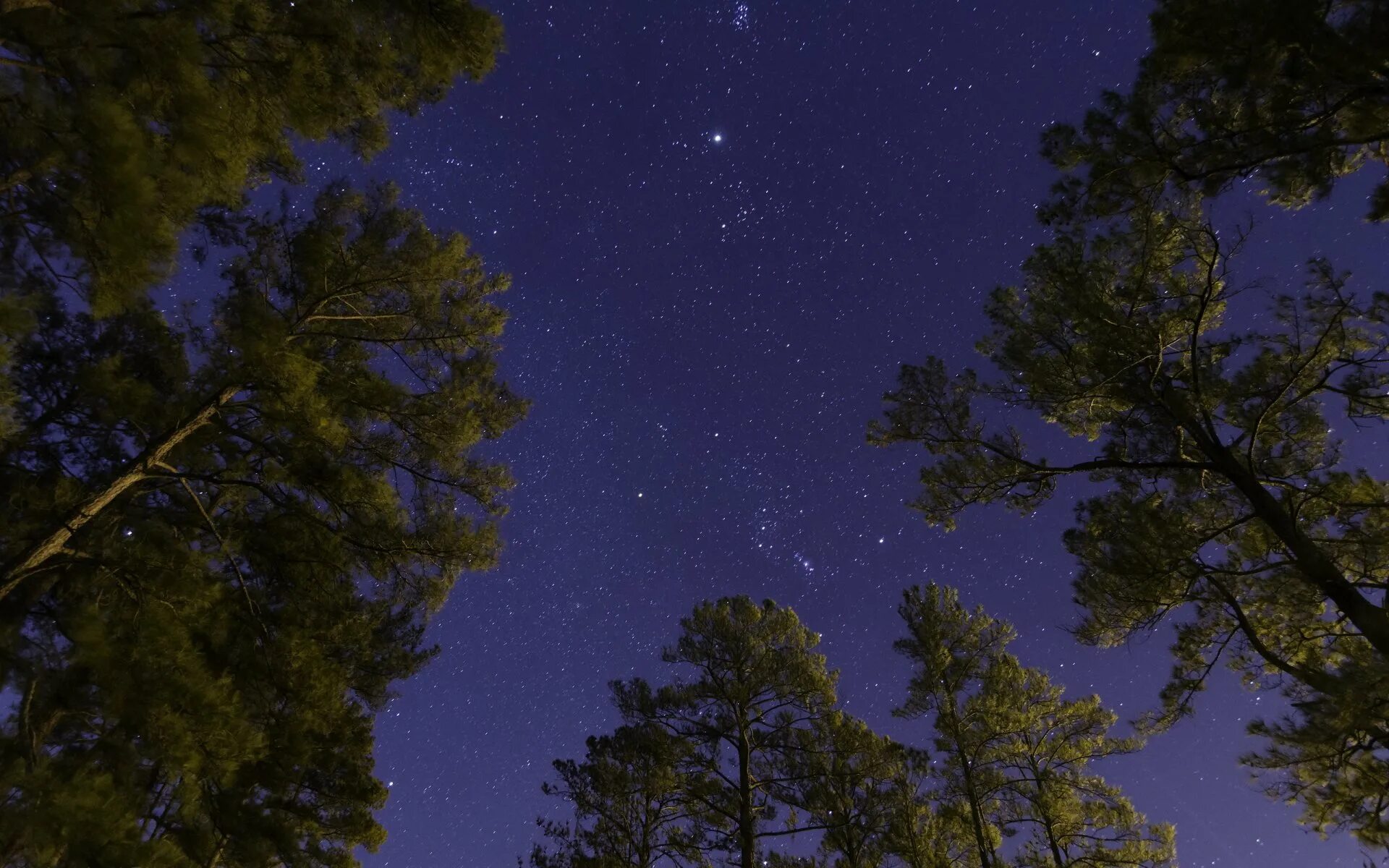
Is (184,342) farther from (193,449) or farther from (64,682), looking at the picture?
(64,682)

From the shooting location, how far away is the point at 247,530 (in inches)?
311

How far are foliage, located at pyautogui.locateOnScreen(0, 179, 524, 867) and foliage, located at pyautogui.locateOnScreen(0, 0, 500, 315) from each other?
626mm

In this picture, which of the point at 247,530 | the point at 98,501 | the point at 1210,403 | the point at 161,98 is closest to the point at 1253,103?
the point at 1210,403

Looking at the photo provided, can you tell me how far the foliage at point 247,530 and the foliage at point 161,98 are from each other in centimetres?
63

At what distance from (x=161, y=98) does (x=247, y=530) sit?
505 centimetres

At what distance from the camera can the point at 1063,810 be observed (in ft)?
39.9

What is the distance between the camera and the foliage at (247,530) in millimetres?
4750

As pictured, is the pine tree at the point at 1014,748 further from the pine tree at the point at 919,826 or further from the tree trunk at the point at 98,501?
the tree trunk at the point at 98,501

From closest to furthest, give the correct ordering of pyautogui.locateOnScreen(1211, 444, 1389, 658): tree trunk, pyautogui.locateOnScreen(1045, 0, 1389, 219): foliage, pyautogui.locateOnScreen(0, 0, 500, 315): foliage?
pyautogui.locateOnScreen(0, 0, 500, 315): foliage < pyautogui.locateOnScreen(1045, 0, 1389, 219): foliage < pyautogui.locateOnScreen(1211, 444, 1389, 658): tree trunk

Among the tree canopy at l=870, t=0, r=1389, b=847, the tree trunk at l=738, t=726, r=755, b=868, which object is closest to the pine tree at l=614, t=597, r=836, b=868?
the tree trunk at l=738, t=726, r=755, b=868

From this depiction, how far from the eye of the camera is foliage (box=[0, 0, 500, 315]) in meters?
3.76

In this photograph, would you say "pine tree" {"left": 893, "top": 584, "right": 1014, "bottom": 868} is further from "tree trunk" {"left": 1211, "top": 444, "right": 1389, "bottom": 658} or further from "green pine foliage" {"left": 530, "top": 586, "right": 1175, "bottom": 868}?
"tree trunk" {"left": 1211, "top": 444, "right": 1389, "bottom": 658}

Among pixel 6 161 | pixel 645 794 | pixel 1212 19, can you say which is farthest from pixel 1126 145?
pixel 645 794

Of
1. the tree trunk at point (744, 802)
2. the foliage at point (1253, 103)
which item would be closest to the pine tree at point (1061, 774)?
the tree trunk at point (744, 802)
